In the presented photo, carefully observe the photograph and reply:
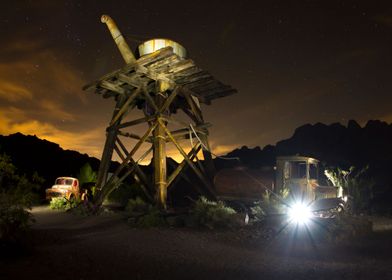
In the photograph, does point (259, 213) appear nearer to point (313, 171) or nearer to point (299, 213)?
point (299, 213)

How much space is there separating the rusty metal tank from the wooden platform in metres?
4.63

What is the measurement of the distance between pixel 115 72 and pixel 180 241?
8981mm

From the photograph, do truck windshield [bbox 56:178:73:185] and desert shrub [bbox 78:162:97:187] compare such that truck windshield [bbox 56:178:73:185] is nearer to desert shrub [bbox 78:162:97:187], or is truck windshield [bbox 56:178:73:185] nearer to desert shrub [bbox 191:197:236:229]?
desert shrub [bbox 78:162:97:187]

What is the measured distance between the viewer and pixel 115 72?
1592 cm

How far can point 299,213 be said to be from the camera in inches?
509

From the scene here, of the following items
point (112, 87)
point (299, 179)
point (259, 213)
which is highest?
point (112, 87)

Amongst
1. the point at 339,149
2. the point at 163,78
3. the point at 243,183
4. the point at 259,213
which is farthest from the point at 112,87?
the point at 339,149

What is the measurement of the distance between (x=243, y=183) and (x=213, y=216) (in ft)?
10.6

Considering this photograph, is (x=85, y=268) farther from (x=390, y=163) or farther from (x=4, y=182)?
(x=390, y=163)

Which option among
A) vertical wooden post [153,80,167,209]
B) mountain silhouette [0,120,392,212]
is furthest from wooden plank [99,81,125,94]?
mountain silhouette [0,120,392,212]

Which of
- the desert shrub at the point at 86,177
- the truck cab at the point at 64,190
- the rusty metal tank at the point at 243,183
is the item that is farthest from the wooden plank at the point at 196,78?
the desert shrub at the point at 86,177

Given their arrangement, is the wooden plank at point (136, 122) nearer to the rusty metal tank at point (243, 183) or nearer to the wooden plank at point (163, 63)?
the wooden plank at point (163, 63)

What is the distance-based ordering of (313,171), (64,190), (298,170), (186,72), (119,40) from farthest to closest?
(64,190)
(119,40)
(186,72)
(313,171)
(298,170)

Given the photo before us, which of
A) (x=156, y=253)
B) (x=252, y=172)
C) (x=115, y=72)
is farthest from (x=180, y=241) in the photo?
(x=115, y=72)
